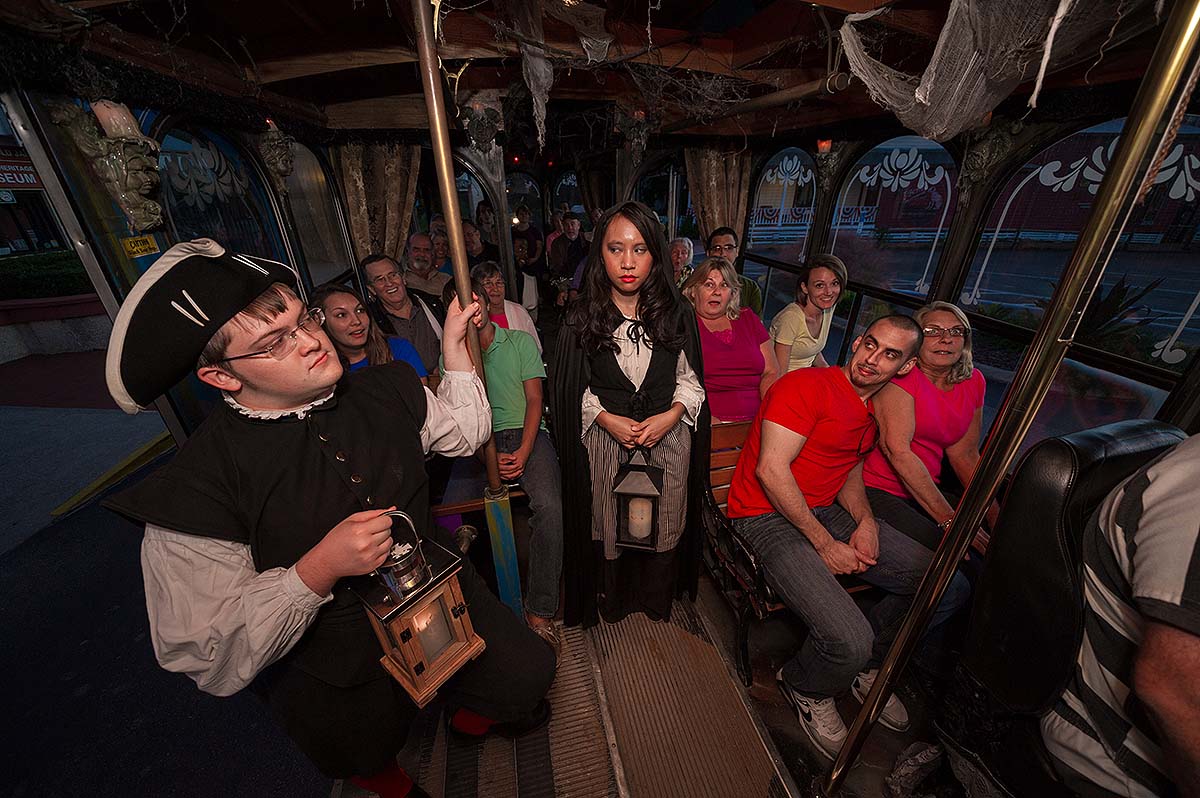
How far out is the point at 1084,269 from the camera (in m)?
0.78

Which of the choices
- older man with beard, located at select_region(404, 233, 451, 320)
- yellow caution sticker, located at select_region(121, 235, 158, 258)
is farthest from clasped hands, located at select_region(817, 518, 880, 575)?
older man with beard, located at select_region(404, 233, 451, 320)

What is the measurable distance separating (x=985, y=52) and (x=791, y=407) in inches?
77.1

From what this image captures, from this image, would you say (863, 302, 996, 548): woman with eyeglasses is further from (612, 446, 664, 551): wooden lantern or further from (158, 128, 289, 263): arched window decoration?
(158, 128, 289, 263): arched window decoration

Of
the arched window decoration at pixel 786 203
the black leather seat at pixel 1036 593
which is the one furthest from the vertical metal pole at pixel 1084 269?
the arched window decoration at pixel 786 203

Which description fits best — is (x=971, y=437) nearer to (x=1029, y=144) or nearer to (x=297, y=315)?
(x=1029, y=144)

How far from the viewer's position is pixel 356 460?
1.40 metres

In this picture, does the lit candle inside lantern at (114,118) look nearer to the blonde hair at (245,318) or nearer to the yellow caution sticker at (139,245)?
the yellow caution sticker at (139,245)

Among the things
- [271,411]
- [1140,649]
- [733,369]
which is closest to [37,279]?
[271,411]

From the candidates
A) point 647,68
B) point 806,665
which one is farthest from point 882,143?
point 806,665

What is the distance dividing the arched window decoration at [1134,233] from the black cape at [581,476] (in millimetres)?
2156

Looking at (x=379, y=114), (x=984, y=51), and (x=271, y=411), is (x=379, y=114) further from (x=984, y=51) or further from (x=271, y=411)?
(x=984, y=51)

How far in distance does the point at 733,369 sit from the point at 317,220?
5869 millimetres

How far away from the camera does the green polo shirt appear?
295 centimetres

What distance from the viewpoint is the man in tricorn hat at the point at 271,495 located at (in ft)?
3.52
